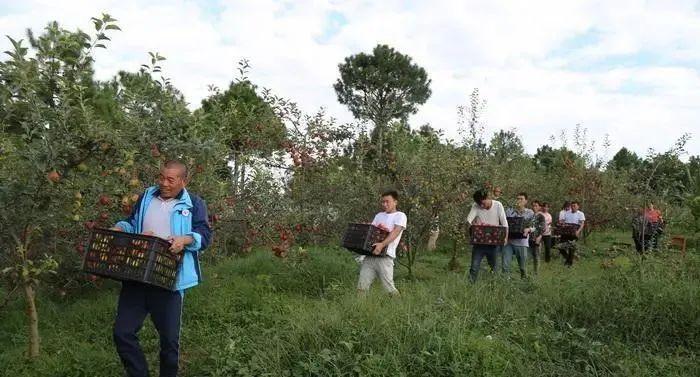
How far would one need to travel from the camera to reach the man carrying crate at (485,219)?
28.0ft

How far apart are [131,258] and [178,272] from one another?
0.37 m

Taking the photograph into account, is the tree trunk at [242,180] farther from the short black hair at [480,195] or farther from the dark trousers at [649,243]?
the dark trousers at [649,243]

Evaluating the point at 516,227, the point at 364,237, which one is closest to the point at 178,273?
the point at 364,237

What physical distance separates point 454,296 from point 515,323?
827mm

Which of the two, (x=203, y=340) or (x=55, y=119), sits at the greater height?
(x=55, y=119)

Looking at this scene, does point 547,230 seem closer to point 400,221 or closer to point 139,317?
point 400,221

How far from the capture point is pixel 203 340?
19.5 feet

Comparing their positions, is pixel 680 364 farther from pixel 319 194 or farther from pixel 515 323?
pixel 319 194

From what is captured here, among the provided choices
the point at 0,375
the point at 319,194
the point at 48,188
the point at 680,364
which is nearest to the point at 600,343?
the point at 680,364

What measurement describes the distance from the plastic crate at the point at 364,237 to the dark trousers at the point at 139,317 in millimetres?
2840

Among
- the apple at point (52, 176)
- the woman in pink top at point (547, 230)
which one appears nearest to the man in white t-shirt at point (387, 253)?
the apple at point (52, 176)

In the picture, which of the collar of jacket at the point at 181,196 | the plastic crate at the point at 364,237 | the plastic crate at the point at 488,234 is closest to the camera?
the collar of jacket at the point at 181,196

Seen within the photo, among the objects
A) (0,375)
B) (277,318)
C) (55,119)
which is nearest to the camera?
(55,119)

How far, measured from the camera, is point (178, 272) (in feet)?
14.2
